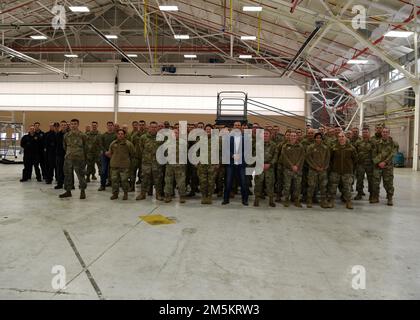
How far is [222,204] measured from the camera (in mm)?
6902

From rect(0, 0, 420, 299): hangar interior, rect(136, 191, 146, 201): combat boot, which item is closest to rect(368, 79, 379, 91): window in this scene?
rect(0, 0, 420, 299): hangar interior

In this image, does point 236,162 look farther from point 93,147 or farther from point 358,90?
point 358,90

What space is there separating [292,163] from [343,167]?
103cm

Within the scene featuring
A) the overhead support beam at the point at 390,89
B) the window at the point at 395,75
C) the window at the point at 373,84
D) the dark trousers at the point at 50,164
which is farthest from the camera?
the window at the point at 373,84

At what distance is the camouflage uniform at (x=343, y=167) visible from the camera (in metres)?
6.76

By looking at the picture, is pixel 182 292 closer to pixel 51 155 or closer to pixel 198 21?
pixel 51 155

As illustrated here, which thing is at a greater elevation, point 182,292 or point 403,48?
point 403,48

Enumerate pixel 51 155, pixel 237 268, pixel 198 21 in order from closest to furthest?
1. pixel 237 268
2. pixel 51 155
3. pixel 198 21

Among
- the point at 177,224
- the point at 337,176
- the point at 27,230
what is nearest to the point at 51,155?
the point at 27,230

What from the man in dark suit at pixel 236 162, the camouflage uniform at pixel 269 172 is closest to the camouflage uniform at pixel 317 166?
the camouflage uniform at pixel 269 172

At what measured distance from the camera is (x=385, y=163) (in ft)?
23.5

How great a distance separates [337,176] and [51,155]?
7015 mm

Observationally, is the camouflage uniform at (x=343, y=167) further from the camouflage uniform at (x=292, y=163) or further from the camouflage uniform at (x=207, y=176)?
the camouflage uniform at (x=207, y=176)

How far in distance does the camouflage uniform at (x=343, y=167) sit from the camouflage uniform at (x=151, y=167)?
141 inches
